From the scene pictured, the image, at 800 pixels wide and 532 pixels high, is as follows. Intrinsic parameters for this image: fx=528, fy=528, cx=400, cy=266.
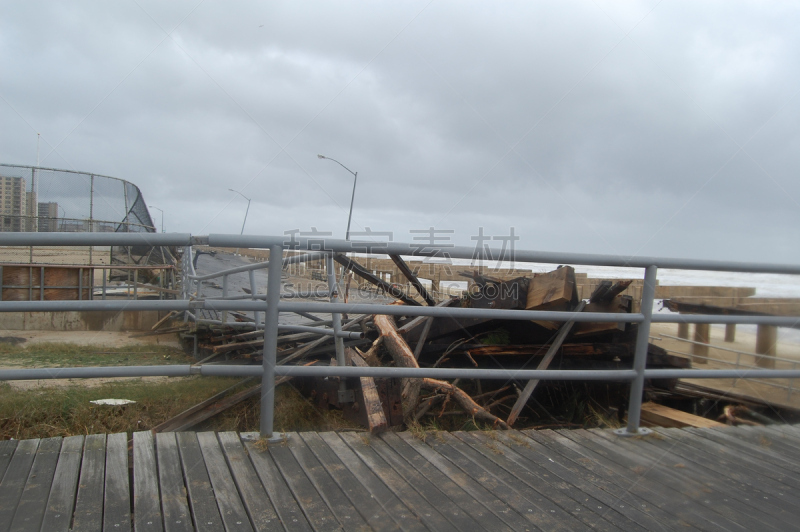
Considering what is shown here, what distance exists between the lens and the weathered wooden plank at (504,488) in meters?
2.07

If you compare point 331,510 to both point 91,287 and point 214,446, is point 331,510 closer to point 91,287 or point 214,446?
point 214,446

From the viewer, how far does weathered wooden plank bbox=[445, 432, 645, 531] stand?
82.5 inches

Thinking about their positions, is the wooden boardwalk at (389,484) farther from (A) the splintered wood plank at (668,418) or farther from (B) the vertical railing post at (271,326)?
(A) the splintered wood plank at (668,418)

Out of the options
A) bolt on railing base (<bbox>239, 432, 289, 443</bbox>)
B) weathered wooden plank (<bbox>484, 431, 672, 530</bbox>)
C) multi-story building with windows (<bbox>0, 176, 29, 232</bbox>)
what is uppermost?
multi-story building with windows (<bbox>0, 176, 29, 232</bbox>)

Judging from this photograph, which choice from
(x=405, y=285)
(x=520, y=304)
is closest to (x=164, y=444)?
(x=520, y=304)

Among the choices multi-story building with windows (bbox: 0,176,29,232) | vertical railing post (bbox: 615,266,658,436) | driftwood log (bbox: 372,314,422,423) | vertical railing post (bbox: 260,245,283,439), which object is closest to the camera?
vertical railing post (bbox: 260,245,283,439)

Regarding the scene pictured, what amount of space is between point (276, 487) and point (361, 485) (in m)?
0.36

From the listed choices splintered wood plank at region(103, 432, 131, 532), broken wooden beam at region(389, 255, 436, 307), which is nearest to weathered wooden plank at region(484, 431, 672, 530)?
splintered wood plank at region(103, 432, 131, 532)

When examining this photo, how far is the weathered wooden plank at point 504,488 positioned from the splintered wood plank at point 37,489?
165 cm

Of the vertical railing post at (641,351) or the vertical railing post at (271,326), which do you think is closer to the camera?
the vertical railing post at (271,326)

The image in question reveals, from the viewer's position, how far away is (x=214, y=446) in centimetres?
258

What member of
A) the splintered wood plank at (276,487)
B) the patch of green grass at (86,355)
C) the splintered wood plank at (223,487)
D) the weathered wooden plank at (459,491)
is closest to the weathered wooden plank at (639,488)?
the weathered wooden plank at (459,491)

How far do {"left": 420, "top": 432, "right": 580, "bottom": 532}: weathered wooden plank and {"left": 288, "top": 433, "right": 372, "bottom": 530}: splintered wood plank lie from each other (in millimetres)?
570

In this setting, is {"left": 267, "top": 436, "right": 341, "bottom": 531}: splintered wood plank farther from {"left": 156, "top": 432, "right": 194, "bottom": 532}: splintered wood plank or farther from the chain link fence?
the chain link fence
